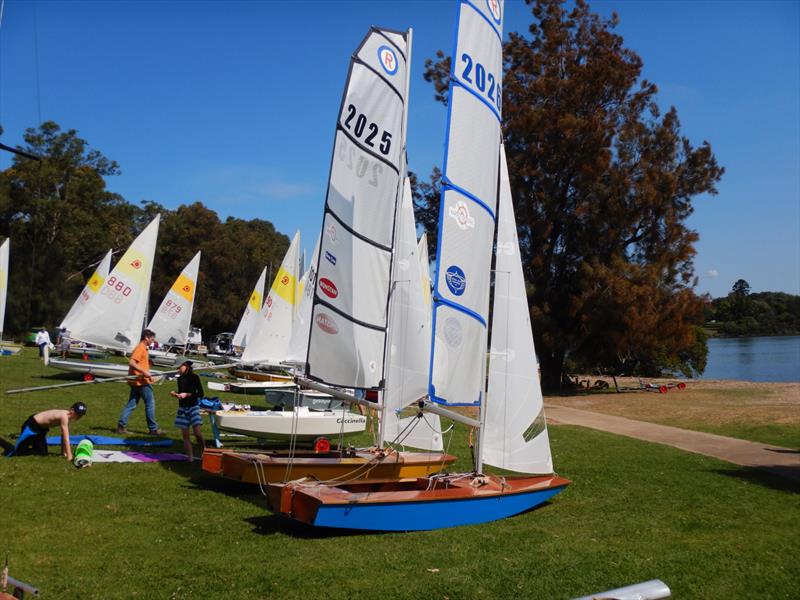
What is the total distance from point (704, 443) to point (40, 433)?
43.6ft

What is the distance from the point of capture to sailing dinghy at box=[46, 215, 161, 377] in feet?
70.8

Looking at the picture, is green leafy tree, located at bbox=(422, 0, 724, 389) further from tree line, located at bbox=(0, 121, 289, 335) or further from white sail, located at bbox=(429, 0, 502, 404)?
tree line, located at bbox=(0, 121, 289, 335)

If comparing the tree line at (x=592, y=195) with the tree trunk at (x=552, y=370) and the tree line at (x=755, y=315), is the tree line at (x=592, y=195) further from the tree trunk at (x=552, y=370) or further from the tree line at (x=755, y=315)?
the tree line at (x=755, y=315)

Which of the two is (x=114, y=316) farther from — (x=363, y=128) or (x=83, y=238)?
(x=83, y=238)

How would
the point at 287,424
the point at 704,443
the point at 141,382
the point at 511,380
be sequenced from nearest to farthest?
the point at 511,380
the point at 287,424
the point at 141,382
the point at 704,443

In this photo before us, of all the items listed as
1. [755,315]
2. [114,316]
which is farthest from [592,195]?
[755,315]

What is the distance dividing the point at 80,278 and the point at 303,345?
33.6 m

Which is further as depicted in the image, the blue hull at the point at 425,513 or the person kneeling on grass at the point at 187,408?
the person kneeling on grass at the point at 187,408

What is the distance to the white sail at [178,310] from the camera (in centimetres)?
2592

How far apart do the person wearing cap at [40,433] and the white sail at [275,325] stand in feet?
38.3

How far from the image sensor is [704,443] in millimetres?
15727

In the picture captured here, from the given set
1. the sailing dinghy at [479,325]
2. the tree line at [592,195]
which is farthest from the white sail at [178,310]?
the sailing dinghy at [479,325]

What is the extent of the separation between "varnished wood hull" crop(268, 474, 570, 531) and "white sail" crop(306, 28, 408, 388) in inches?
75.1

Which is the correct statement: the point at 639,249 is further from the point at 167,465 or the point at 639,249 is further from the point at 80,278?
the point at 80,278
